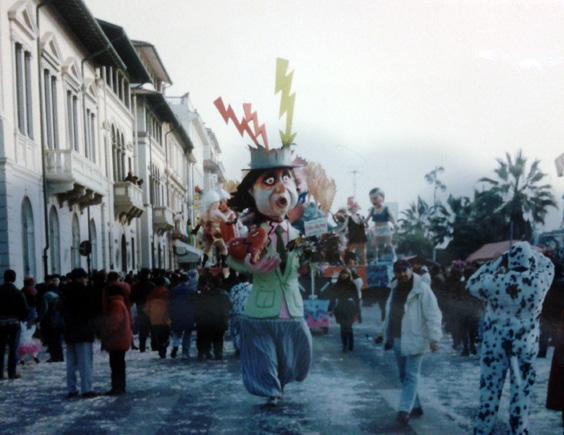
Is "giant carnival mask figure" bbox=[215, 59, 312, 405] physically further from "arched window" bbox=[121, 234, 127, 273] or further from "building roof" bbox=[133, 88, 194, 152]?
"building roof" bbox=[133, 88, 194, 152]

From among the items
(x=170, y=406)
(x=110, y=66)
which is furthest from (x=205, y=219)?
(x=110, y=66)

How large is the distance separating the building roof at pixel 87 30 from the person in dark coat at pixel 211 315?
12.2 metres

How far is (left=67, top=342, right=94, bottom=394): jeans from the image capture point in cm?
1157

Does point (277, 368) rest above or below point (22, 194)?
below

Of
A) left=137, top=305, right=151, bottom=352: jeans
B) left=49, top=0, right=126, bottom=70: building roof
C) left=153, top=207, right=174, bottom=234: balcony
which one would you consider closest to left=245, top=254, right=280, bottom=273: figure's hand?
left=137, top=305, right=151, bottom=352: jeans

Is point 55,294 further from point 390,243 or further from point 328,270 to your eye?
point 390,243

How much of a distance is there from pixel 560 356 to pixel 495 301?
0.81 meters

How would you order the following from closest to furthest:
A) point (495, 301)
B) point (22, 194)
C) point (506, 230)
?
point (495, 301) < point (22, 194) < point (506, 230)

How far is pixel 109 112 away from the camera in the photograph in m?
34.5

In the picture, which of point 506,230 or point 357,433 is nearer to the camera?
point 357,433

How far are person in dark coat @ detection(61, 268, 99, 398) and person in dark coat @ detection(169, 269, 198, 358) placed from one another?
15.1 feet

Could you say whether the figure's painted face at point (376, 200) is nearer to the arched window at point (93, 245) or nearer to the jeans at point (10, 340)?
the jeans at point (10, 340)

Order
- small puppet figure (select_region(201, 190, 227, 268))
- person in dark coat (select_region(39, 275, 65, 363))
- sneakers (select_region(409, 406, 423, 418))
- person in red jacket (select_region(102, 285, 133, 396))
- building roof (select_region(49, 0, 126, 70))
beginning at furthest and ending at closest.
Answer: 1. building roof (select_region(49, 0, 126, 70))
2. person in dark coat (select_region(39, 275, 65, 363))
3. small puppet figure (select_region(201, 190, 227, 268))
4. person in red jacket (select_region(102, 285, 133, 396))
5. sneakers (select_region(409, 406, 423, 418))

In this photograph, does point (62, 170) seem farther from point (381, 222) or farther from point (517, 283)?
point (517, 283)
